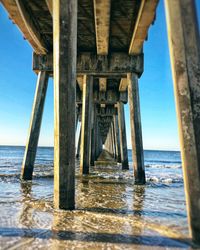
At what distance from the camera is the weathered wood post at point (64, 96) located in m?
4.05

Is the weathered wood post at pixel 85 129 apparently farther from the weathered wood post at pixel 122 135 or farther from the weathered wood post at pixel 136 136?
the weathered wood post at pixel 122 135

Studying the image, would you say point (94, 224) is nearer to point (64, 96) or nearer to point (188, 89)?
point (64, 96)

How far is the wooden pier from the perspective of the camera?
2.85 meters

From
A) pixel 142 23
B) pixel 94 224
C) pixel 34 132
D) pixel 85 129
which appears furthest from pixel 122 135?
pixel 94 224

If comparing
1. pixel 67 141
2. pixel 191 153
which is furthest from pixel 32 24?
pixel 191 153

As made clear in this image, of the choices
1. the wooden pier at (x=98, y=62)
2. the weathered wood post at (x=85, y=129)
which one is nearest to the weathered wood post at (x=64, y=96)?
the wooden pier at (x=98, y=62)

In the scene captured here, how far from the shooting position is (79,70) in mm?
9227

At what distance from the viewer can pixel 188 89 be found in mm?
2859

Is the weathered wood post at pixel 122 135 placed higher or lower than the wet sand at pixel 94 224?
higher

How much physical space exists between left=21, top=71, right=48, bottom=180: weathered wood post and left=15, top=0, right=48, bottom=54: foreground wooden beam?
116cm

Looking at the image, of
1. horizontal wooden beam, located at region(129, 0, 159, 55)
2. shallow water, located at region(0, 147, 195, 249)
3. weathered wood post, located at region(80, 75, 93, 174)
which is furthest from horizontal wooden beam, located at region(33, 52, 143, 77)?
shallow water, located at region(0, 147, 195, 249)

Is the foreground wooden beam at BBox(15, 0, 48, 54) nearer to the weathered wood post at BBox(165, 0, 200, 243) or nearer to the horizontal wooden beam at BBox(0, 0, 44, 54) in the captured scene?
the horizontal wooden beam at BBox(0, 0, 44, 54)

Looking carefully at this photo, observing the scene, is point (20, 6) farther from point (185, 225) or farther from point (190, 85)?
point (185, 225)

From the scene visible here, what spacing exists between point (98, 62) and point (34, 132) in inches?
129
